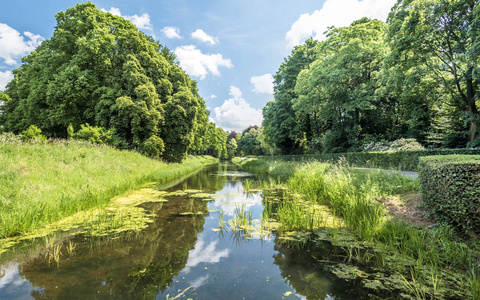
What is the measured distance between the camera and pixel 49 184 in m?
6.16

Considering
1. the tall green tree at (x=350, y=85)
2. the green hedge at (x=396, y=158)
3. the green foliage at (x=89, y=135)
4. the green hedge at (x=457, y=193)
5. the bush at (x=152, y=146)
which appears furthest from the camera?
the bush at (x=152, y=146)

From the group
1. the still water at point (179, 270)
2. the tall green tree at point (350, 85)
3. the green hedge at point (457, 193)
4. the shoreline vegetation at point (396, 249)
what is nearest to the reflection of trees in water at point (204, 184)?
the shoreline vegetation at point (396, 249)

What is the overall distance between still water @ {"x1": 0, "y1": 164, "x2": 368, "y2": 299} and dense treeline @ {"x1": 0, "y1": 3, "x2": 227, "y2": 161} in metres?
14.4

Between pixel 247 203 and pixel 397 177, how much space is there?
548 cm

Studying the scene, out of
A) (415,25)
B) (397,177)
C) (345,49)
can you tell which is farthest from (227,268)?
(345,49)

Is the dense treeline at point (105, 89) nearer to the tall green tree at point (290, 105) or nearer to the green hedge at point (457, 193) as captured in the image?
the tall green tree at point (290, 105)

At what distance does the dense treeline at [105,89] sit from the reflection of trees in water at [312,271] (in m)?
16.6

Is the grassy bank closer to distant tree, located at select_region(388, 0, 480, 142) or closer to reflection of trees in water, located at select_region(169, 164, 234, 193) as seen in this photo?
reflection of trees in water, located at select_region(169, 164, 234, 193)

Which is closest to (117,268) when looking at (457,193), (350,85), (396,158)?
(457,193)

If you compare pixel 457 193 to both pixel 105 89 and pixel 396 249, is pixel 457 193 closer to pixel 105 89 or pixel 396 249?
pixel 396 249

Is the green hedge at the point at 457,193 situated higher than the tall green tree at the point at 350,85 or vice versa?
the tall green tree at the point at 350,85

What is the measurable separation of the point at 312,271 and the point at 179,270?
2.20m

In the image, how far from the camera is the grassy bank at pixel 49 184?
15.0 feet

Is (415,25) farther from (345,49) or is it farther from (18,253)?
(18,253)
